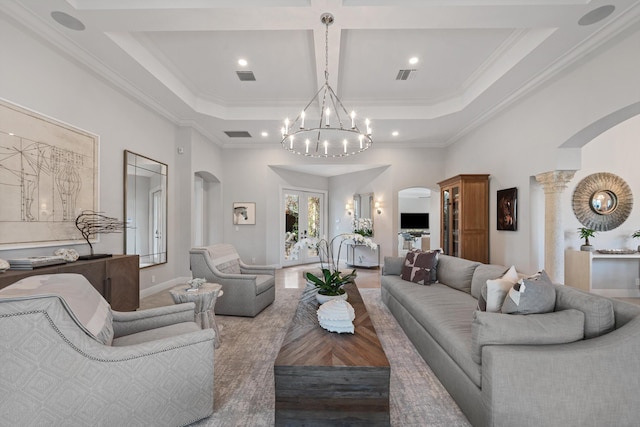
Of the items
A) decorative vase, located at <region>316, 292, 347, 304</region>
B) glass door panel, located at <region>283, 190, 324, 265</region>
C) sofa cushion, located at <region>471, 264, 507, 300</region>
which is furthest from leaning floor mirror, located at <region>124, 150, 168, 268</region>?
sofa cushion, located at <region>471, 264, 507, 300</region>

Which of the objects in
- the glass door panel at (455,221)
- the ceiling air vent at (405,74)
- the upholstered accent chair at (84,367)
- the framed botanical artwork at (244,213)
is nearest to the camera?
the upholstered accent chair at (84,367)

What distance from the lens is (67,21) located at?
9.34 feet

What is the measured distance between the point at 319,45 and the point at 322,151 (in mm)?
3502

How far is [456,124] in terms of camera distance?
5688 mm

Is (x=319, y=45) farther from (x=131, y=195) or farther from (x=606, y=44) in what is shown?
(x=131, y=195)

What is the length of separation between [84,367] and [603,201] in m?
6.89

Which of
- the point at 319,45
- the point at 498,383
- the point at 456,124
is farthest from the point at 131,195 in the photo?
the point at 456,124

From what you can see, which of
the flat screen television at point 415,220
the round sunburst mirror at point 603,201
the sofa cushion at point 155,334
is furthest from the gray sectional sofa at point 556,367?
the flat screen television at point 415,220

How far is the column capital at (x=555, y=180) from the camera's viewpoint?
12.4ft

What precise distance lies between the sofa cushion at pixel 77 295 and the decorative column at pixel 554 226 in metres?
4.95

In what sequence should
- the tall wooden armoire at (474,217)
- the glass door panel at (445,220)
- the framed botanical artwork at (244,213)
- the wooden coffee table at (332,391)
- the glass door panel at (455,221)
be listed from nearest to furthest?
the wooden coffee table at (332,391) → the tall wooden armoire at (474,217) → the glass door panel at (455,221) → the glass door panel at (445,220) → the framed botanical artwork at (244,213)

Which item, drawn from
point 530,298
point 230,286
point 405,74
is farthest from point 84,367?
point 405,74

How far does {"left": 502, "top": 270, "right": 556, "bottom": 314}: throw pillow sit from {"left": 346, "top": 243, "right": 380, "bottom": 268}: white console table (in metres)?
5.50

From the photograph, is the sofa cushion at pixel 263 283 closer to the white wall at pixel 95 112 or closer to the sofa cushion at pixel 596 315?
the white wall at pixel 95 112
